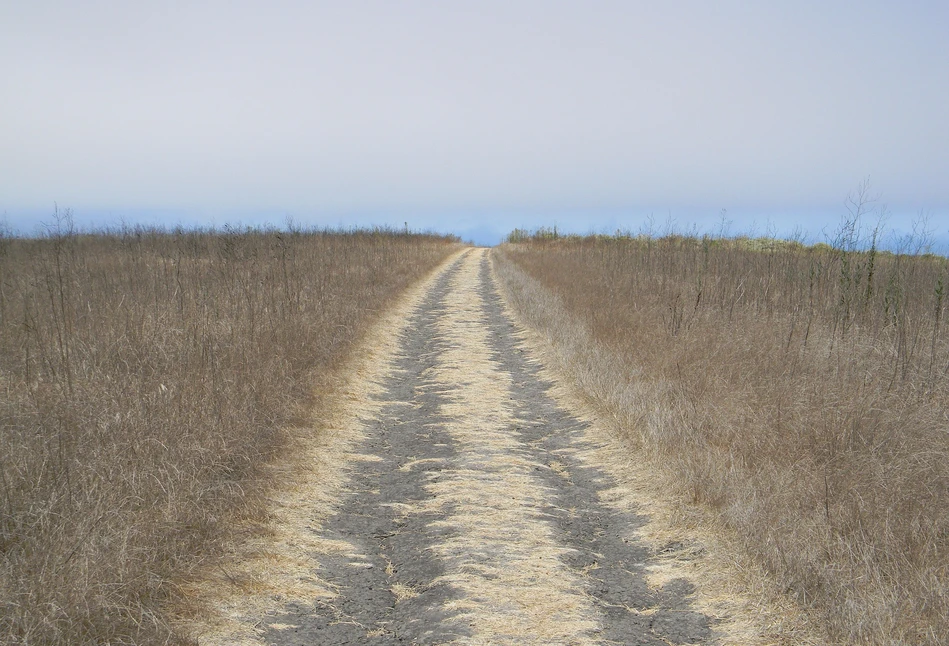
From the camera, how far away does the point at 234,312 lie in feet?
28.5

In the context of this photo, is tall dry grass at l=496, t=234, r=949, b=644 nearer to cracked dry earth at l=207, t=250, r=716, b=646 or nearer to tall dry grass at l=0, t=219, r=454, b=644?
cracked dry earth at l=207, t=250, r=716, b=646

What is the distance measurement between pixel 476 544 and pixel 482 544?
0.04 meters

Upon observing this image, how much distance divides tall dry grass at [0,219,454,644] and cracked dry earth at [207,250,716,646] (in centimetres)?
69

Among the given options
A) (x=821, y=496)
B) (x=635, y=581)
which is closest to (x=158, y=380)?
(x=635, y=581)

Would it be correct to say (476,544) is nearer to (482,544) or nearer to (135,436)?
(482,544)

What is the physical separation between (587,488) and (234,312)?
548cm

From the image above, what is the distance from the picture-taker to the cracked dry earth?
11.2 ft

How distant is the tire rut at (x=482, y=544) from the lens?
134 inches

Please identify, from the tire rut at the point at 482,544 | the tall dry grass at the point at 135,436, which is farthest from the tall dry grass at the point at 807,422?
the tall dry grass at the point at 135,436

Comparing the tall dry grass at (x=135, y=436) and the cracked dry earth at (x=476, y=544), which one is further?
the cracked dry earth at (x=476, y=544)

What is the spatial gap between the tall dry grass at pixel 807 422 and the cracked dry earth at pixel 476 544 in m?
0.64

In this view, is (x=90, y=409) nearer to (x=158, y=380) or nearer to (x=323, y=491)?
(x=158, y=380)

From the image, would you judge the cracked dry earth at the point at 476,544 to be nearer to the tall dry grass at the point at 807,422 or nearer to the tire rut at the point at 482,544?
the tire rut at the point at 482,544

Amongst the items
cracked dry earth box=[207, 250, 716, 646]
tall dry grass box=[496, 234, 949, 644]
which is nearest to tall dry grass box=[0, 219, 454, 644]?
cracked dry earth box=[207, 250, 716, 646]
